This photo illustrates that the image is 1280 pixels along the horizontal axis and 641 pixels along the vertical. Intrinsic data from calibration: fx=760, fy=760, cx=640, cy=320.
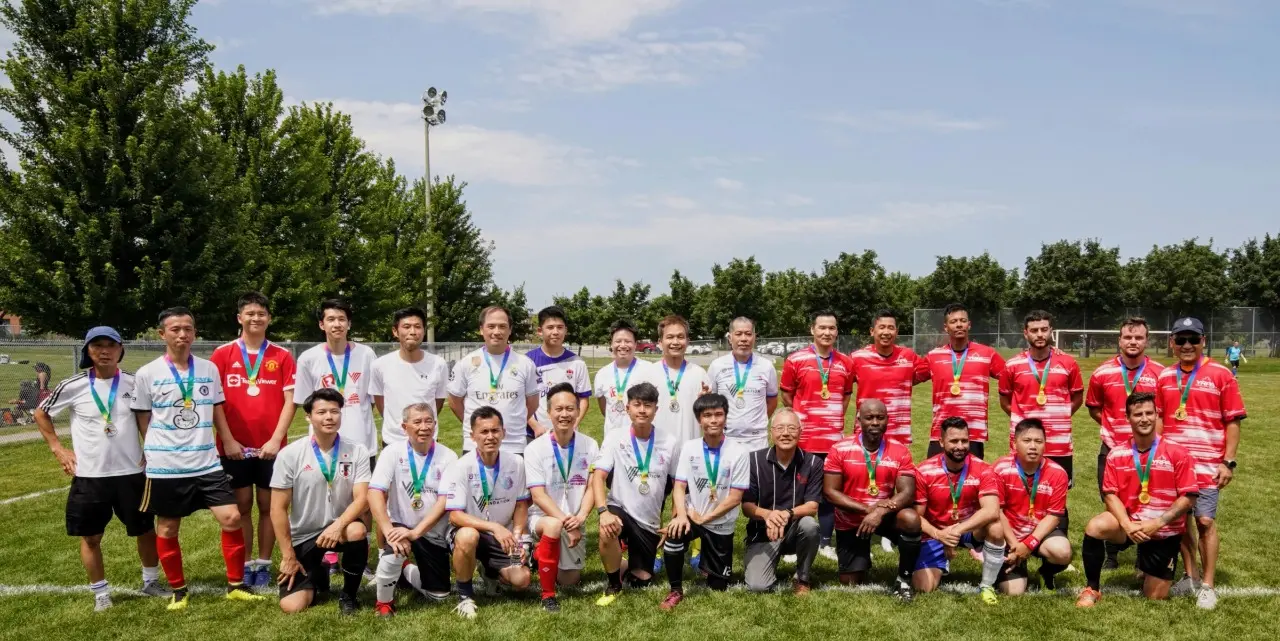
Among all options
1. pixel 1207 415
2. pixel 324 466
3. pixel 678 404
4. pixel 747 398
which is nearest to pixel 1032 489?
pixel 1207 415

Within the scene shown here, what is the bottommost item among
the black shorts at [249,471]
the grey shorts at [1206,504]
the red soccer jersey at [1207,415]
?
the grey shorts at [1206,504]

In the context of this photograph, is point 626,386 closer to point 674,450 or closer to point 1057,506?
point 674,450

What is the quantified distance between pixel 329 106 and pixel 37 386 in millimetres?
15887

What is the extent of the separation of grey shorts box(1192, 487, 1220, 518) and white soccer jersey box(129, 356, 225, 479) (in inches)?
269

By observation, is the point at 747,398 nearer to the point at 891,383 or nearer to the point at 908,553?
the point at 891,383

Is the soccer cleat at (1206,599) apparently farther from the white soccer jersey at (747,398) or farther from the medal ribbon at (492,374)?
the medal ribbon at (492,374)

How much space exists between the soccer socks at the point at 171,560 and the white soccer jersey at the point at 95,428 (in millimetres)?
523

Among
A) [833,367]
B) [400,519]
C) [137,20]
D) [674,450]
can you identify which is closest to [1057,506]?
[833,367]

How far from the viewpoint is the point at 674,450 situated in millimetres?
5574

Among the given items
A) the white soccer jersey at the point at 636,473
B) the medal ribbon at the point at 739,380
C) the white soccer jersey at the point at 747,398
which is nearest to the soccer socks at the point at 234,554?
the white soccer jersey at the point at 636,473

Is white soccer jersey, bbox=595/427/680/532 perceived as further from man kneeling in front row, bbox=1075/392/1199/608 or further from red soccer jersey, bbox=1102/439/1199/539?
red soccer jersey, bbox=1102/439/1199/539

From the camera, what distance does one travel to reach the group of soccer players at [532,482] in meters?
5.05

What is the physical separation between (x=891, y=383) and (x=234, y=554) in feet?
16.8

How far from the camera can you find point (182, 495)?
5086 mm
